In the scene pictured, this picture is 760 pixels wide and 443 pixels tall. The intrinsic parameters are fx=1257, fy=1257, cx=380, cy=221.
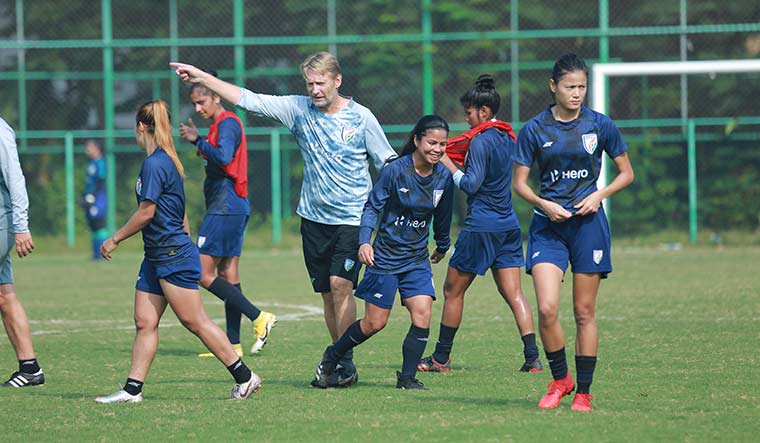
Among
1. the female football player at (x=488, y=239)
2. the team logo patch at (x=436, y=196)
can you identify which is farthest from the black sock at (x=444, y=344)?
the team logo patch at (x=436, y=196)

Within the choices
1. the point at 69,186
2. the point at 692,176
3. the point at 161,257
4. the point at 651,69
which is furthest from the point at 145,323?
the point at 69,186

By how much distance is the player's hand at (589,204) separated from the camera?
22.8 ft

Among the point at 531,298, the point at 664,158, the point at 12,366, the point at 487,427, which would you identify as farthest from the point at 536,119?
the point at 664,158

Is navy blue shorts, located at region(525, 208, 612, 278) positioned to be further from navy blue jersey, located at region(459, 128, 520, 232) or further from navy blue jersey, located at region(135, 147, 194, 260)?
navy blue jersey, located at region(135, 147, 194, 260)

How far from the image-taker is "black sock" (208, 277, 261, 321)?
10188 millimetres

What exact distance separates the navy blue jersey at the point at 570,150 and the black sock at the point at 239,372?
2.12 meters

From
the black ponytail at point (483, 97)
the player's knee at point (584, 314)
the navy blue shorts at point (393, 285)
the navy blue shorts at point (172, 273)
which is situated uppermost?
the black ponytail at point (483, 97)

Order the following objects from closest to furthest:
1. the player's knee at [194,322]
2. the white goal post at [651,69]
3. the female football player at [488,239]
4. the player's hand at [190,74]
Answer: the player's knee at [194,322]
the player's hand at [190,74]
the female football player at [488,239]
the white goal post at [651,69]

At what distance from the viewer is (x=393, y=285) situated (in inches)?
313

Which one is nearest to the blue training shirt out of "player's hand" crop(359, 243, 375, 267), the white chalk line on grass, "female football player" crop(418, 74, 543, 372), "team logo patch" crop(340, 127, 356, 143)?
"team logo patch" crop(340, 127, 356, 143)

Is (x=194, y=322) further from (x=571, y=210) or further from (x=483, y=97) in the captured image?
(x=483, y=97)

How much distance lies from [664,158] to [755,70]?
246cm

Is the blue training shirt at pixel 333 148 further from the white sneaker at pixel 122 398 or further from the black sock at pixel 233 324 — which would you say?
the black sock at pixel 233 324

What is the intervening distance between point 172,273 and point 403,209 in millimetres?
1506
